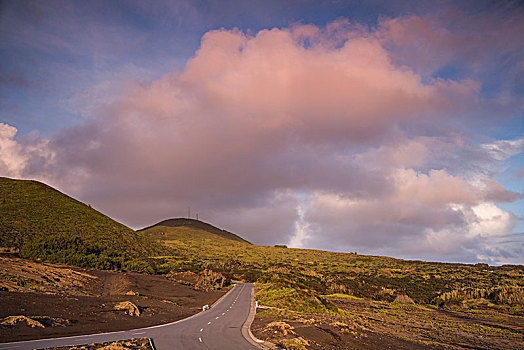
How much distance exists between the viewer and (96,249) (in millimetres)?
81750

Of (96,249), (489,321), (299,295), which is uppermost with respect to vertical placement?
(96,249)

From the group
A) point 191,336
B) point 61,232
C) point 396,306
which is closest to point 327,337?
point 191,336

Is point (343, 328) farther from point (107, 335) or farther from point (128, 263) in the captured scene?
point (128, 263)

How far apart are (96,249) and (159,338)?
67.4 metres

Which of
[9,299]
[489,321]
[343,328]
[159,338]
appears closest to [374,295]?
[489,321]

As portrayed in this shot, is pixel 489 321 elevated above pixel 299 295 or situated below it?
below

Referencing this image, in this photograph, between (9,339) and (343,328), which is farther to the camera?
(343,328)

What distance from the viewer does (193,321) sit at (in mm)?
31984

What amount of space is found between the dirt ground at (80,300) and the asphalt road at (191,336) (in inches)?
73.9

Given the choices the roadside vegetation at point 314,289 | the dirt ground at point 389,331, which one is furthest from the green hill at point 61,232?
the dirt ground at point 389,331

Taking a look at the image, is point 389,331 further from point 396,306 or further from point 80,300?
point 80,300

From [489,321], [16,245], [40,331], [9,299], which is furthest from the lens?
[16,245]

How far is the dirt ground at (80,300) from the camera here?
25.6 meters

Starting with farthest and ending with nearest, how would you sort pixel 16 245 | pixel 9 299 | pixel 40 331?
pixel 16 245 → pixel 9 299 → pixel 40 331
